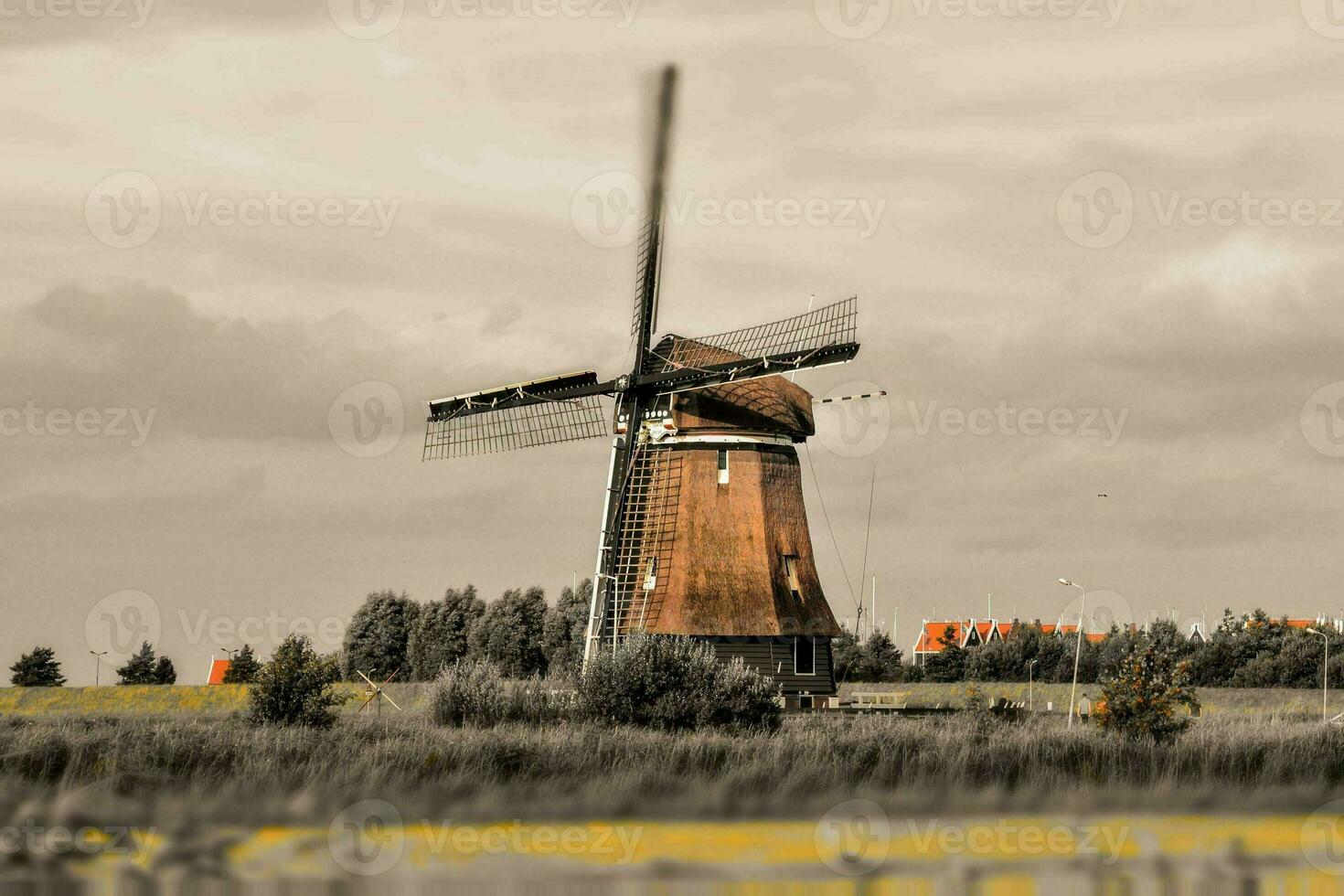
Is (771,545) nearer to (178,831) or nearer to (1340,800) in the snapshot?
(1340,800)

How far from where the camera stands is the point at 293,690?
32.2 m

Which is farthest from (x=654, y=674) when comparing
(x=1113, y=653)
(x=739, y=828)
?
(x=1113, y=653)

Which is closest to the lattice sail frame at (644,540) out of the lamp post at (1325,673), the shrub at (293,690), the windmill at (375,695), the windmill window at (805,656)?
the windmill window at (805,656)

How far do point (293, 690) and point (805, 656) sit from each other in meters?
13.2

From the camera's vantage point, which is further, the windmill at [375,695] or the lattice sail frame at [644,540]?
the windmill at [375,695]

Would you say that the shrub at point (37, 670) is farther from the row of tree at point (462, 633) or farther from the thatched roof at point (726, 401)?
the thatched roof at point (726, 401)

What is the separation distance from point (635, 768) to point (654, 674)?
28.8 ft

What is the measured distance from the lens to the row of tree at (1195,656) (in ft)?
221

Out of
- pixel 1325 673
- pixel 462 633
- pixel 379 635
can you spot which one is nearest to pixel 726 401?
pixel 1325 673

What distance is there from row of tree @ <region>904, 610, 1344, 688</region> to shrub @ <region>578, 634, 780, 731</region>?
38.0 metres

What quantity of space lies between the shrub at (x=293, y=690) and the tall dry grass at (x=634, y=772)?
5102 mm

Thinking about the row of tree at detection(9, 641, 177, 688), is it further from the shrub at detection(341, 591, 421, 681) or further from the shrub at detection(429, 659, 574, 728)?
the shrub at detection(429, 659, 574, 728)

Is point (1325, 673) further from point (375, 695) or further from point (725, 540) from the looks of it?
point (375, 695)

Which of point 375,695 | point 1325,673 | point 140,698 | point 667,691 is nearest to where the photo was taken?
point 667,691
